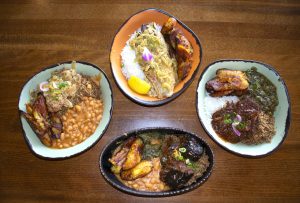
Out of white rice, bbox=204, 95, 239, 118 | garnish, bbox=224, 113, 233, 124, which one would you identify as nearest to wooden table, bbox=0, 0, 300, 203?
white rice, bbox=204, 95, 239, 118

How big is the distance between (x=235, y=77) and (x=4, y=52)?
86.3 inches

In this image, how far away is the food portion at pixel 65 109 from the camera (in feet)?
8.26

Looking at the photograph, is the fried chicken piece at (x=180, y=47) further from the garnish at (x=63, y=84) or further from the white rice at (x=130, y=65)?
the garnish at (x=63, y=84)

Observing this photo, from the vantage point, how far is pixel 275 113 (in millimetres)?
2691

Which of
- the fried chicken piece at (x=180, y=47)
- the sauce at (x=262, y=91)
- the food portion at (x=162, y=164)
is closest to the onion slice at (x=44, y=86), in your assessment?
the food portion at (x=162, y=164)

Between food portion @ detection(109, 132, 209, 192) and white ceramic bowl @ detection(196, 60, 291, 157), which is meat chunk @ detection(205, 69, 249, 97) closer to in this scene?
white ceramic bowl @ detection(196, 60, 291, 157)

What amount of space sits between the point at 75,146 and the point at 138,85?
0.73 meters

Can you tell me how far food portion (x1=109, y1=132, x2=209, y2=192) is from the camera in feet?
7.77

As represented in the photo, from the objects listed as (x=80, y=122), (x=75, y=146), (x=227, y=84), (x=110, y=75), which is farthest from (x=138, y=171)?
(x=227, y=84)

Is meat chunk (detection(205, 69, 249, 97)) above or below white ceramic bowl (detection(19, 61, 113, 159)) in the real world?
above

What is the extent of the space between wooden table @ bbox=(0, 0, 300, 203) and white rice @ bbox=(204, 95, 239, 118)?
0.42 feet

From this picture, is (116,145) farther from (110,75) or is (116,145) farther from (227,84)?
(227,84)

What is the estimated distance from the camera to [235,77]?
2.61 meters

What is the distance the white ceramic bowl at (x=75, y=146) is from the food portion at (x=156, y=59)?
240mm
